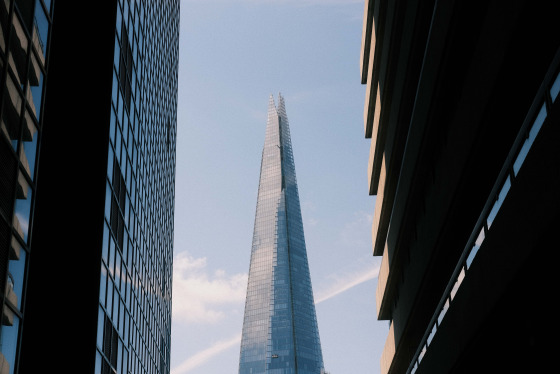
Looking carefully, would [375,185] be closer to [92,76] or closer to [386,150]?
[386,150]

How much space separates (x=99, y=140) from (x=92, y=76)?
232 cm

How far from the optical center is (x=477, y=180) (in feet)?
63.1

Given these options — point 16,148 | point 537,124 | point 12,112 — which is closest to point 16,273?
point 16,148

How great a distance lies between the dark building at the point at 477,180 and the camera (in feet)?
41.0

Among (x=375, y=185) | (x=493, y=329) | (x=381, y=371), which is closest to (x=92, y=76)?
(x=493, y=329)

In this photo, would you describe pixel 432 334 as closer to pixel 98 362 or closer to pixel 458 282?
pixel 458 282

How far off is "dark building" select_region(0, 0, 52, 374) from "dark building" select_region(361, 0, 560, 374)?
1035 cm

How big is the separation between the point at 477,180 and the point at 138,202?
20653mm

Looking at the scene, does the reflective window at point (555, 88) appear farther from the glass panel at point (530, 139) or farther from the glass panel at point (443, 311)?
the glass panel at point (443, 311)

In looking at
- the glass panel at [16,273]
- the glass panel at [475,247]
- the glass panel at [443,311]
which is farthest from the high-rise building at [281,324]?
the glass panel at [16,273]

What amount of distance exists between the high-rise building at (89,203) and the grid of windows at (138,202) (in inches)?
3.3

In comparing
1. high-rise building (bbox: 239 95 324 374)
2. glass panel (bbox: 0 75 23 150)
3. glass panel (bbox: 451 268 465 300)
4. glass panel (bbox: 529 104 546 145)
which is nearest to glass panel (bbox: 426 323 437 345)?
glass panel (bbox: 451 268 465 300)

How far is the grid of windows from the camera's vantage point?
87.4 ft

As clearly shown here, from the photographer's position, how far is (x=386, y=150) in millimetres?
34531
